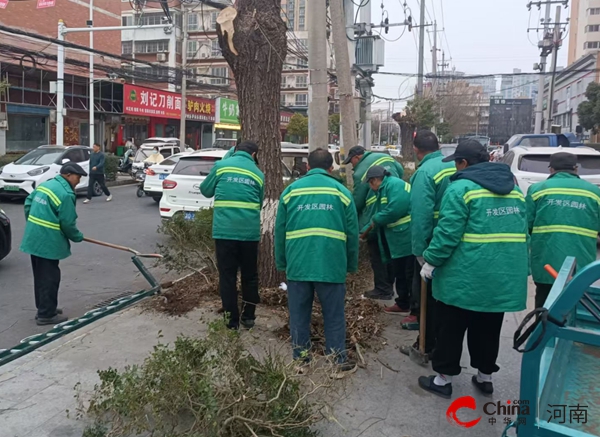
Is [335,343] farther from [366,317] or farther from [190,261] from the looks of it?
[190,261]

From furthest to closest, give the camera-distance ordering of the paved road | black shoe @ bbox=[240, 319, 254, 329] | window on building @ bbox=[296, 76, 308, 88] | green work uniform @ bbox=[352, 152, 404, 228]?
1. window on building @ bbox=[296, 76, 308, 88]
2. green work uniform @ bbox=[352, 152, 404, 228]
3. the paved road
4. black shoe @ bbox=[240, 319, 254, 329]

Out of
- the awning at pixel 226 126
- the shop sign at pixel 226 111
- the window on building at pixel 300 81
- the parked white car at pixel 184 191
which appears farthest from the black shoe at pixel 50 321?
the window on building at pixel 300 81

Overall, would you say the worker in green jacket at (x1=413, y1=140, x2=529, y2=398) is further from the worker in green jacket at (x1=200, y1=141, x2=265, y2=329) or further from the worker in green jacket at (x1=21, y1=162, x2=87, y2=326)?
the worker in green jacket at (x1=21, y1=162, x2=87, y2=326)

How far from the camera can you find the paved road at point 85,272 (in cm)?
604

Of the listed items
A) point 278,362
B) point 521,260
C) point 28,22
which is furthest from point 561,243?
point 28,22

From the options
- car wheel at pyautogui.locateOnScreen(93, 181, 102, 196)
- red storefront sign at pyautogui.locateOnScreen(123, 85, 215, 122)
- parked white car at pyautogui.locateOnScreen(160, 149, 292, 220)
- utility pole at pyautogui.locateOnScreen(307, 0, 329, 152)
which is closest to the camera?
utility pole at pyautogui.locateOnScreen(307, 0, 329, 152)

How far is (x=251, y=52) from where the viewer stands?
19.2ft

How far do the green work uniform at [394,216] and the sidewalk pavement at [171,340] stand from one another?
2.68 ft

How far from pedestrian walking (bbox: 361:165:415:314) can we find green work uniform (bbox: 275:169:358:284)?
1433 mm

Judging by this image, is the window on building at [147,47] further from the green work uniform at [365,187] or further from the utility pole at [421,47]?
the green work uniform at [365,187]

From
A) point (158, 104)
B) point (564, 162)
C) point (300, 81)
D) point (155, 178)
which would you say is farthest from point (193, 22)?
point (564, 162)

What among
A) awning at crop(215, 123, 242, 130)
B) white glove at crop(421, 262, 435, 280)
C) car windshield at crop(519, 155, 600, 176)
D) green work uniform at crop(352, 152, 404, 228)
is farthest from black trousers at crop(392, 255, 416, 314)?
awning at crop(215, 123, 242, 130)

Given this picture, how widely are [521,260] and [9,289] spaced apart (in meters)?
6.09

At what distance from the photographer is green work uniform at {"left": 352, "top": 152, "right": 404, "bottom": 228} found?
248 inches
